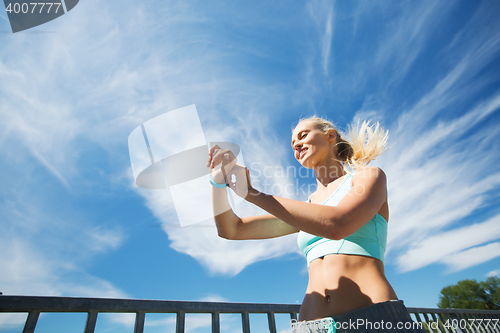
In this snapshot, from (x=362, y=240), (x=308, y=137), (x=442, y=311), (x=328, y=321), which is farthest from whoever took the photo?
(x=442, y=311)

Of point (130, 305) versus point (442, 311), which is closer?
point (130, 305)

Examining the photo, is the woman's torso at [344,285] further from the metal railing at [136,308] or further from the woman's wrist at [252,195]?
the metal railing at [136,308]

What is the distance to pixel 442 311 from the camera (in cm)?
459

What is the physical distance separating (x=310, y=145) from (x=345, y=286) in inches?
33.1

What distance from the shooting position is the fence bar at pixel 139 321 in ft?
6.69

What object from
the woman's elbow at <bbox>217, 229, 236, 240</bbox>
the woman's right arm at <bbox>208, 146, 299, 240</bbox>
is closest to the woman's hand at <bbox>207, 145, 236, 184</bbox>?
the woman's right arm at <bbox>208, 146, 299, 240</bbox>

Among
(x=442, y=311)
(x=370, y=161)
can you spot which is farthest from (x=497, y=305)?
(x=370, y=161)

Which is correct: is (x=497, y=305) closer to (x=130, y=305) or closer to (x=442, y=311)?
(x=442, y=311)

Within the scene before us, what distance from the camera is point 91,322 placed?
1.87 m

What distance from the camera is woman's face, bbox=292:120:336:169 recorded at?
1599 millimetres

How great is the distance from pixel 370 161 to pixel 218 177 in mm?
1110

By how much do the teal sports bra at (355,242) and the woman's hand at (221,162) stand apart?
0.60 metres

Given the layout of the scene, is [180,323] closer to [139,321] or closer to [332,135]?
[139,321]

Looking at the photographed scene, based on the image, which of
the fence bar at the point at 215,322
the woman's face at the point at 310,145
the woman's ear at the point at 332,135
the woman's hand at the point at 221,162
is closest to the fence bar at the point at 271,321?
the fence bar at the point at 215,322
